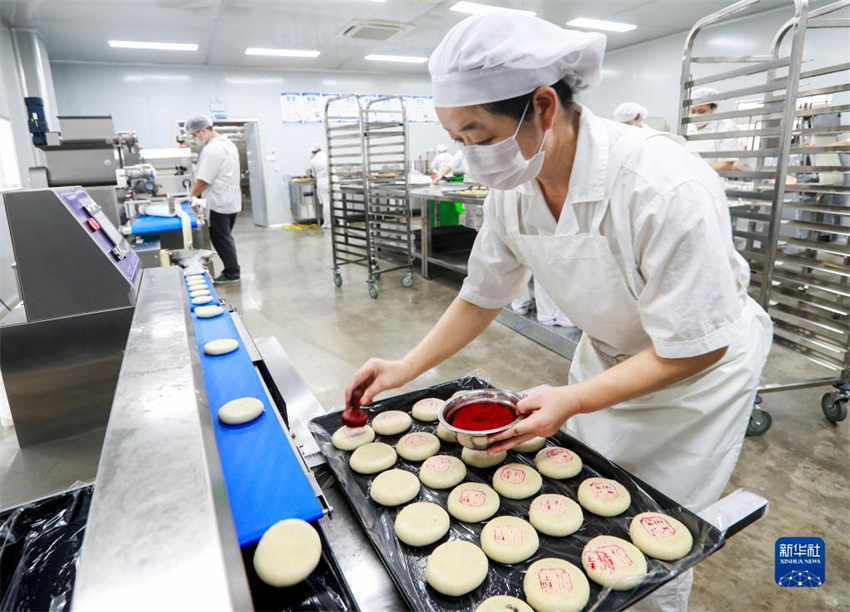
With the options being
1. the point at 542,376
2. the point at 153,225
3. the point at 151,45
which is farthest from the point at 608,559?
the point at 151,45

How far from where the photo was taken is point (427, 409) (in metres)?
1.06

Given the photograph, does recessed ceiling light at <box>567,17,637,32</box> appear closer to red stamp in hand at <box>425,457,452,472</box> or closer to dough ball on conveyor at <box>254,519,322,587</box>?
red stamp in hand at <box>425,457,452,472</box>

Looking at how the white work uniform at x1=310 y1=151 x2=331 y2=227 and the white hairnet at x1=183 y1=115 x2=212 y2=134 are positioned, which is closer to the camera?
the white hairnet at x1=183 y1=115 x2=212 y2=134

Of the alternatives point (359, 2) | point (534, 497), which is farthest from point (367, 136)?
point (534, 497)

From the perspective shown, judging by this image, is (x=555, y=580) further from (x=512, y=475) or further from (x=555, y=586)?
(x=512, y=475)

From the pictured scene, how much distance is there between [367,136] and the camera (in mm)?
4805

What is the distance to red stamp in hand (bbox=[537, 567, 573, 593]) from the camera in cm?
65

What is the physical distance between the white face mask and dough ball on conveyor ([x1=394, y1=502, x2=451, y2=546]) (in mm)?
620

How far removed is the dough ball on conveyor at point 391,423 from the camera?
1.01m

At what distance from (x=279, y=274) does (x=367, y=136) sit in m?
2.10

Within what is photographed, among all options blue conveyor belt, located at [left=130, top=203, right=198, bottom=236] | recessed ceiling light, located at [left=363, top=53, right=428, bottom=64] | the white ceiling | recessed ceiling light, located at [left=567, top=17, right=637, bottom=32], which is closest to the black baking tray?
blue conveyor belt, located at [left=130, top=203, right=198, bottom=236]

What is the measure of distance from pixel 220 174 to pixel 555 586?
563 centimetres

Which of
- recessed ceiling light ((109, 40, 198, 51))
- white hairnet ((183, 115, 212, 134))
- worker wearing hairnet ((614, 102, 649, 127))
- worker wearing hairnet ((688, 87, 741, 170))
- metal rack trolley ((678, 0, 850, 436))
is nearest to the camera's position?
metal rack trolley ((678, 0, 850, 436))

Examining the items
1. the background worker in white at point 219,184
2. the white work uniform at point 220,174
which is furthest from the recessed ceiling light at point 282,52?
the white work uniform at point 220,174
